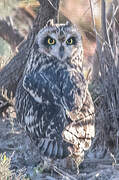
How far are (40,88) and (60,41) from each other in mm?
425

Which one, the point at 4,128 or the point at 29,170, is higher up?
the point at 4,128

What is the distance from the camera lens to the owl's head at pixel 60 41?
3.89m

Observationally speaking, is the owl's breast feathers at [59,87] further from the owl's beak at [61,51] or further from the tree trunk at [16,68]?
the tree trunk at [16,68]

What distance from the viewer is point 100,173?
3.82 metres

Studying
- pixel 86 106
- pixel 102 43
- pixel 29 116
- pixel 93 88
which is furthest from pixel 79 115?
pixel 93 88

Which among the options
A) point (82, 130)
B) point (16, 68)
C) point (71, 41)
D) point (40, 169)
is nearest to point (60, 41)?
point (71, 41)

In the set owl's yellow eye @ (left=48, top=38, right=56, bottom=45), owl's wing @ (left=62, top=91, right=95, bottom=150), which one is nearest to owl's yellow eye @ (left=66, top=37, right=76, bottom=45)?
owl's yellow eye @ (left=48, top=38, right=56, bottom=45)

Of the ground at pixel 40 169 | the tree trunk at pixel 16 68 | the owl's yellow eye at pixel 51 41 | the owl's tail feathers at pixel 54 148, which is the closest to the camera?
the owl's tail feathers at pixel 54 148

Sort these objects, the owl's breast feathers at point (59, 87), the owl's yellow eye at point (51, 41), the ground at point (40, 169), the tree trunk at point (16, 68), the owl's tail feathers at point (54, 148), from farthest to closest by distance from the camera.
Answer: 1. the tree trunk at point (16, 68)
2. the owl's yellow eye at point (51, 41)
3. the ground at point (40, 169)
4. the owl's breast feathers at point (59, 87)
5. the owl's tail feathers at point (54, 148)

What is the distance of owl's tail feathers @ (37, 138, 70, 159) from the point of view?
3534 mm

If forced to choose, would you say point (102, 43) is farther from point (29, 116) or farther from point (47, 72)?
point (29, 116)

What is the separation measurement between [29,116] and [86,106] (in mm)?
470

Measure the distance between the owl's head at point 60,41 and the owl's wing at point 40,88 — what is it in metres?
0.22

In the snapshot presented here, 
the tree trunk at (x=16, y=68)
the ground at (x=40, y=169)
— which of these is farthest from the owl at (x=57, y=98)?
the tree trunk at (x=16, y=68)
